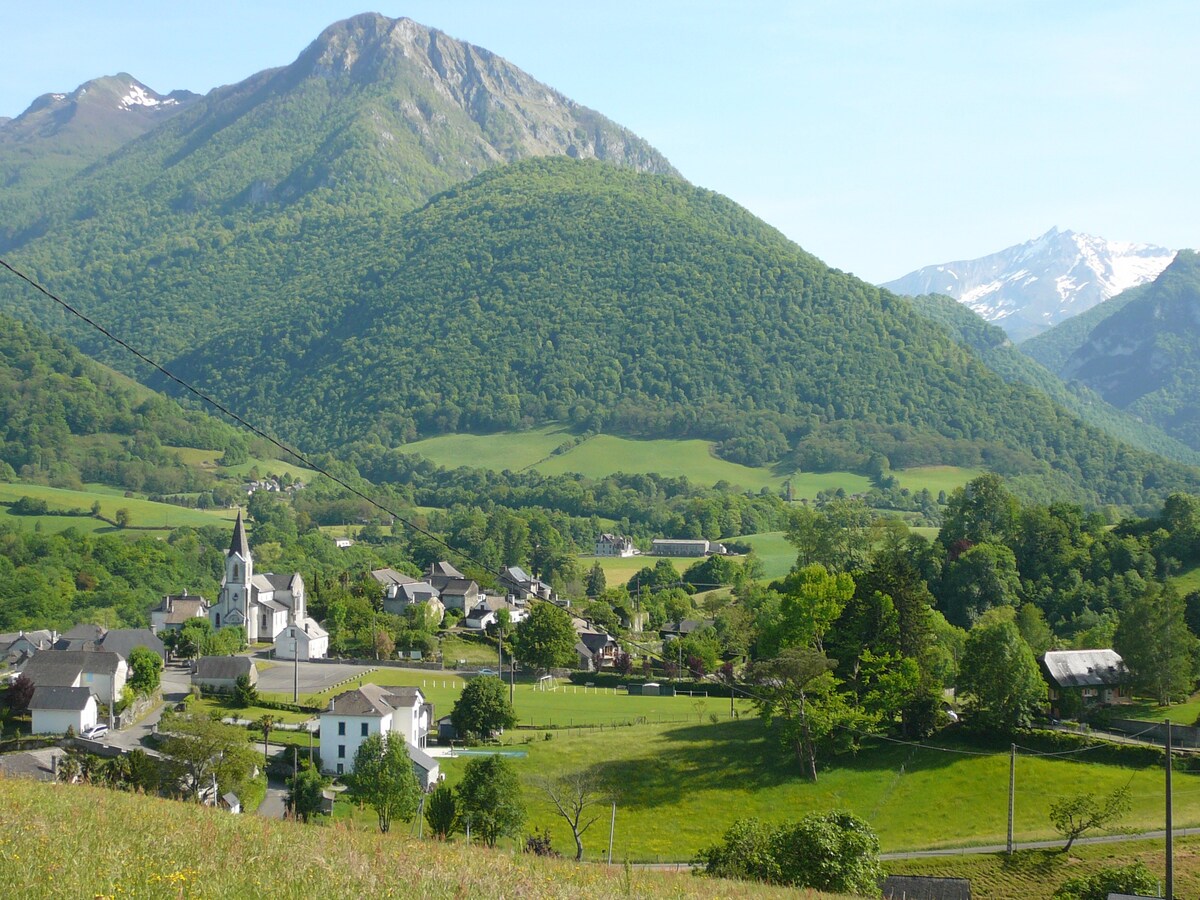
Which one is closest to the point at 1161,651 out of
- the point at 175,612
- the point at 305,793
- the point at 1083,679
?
the point at 1083,679

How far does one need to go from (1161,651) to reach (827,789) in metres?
14.9

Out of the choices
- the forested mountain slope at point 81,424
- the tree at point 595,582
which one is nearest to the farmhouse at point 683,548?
the tree at point 595,582

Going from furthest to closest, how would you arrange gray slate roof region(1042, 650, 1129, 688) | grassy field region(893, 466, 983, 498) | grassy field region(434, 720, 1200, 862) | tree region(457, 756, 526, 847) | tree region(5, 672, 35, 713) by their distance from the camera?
grassy field region(893, 466, 983, 498) < tree region(5, 672, 35, 713) < gray slate roof region(1042, 650, 1129, 688) < grassy field region(434, 720, 1200, 862) < tree region(457, 756, 526, 847)

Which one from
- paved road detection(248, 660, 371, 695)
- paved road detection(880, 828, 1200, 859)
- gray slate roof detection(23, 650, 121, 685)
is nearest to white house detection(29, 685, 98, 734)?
gray slate roof detection(23, 650, 121, 685)

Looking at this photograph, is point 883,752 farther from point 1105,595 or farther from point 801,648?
point 1105,595

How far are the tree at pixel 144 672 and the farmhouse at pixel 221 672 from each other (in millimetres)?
2883

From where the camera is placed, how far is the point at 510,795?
106 feet

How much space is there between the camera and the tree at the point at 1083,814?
1225 inches

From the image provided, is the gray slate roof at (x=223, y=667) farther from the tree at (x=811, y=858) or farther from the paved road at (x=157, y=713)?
the tree at (x=811, y=858)

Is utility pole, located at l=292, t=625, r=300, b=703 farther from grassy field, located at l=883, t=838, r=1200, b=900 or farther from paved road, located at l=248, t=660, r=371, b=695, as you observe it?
grassy field, located at l=883, t=838, r=1200, b=900

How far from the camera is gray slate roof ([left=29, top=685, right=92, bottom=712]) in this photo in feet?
148

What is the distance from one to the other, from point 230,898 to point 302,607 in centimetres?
6713

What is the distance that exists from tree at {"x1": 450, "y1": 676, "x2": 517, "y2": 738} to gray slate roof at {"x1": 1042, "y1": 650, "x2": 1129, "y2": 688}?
791 inches

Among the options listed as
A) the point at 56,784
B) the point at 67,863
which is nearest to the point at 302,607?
the point at 56,784
